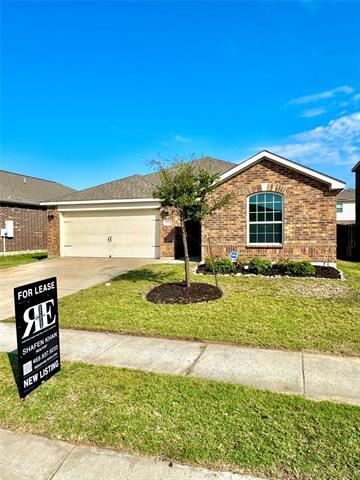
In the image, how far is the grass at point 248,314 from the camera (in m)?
4.96

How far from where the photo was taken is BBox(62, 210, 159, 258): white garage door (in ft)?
49.8

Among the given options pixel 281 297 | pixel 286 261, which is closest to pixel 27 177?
pixel 286 261

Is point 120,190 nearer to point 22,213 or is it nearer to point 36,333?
point 22,213

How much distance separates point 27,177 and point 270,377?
951 inches

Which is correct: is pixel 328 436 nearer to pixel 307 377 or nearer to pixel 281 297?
pixel 307 377

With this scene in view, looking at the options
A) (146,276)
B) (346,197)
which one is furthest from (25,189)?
(346,197)

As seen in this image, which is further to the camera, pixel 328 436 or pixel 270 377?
pixel 270 377

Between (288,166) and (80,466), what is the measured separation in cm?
1059

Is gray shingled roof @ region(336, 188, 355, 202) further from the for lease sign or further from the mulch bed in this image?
the for lease sign

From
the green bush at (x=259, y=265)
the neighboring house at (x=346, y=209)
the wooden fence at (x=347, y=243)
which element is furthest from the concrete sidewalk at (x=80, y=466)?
the neighboring house at (x=346, y=209)

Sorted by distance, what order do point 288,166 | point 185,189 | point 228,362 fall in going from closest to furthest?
point 228,362
point 185,189
point 288,166

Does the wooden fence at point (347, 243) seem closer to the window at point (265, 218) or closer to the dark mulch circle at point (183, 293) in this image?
the window at point (265, 218)

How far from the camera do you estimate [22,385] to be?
3.35 metres

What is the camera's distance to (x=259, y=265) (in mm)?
10273
